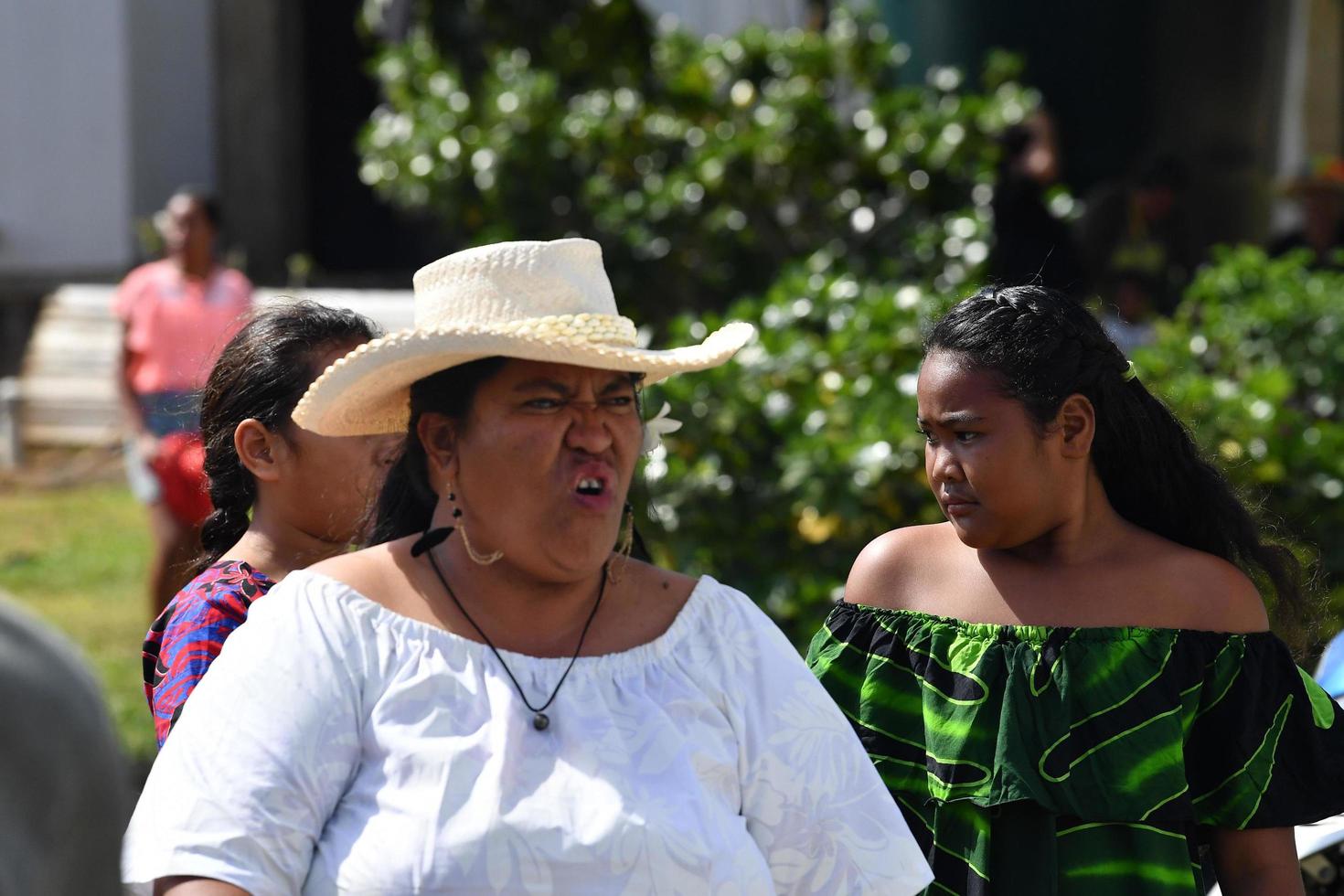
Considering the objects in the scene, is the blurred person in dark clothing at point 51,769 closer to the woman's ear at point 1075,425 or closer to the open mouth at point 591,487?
the open mouth at point 591,487

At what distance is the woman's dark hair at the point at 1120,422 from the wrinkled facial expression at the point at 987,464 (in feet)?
0.21

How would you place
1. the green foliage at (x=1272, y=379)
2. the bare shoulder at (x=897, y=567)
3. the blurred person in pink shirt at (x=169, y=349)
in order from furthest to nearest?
1. the blurred person in pink shirt at (x=169, y=349)
2. the green foliage at (x=1272, y=379)
3. the bare shoulder at (x=897, y=567)

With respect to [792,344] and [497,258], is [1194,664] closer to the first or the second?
[497,258]

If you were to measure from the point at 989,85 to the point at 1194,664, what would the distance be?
18.6 feet

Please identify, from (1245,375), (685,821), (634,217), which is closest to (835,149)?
(634,217)

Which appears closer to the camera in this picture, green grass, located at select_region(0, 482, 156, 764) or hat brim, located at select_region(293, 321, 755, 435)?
hat brim, located at select_region(293, 321, 755, 435)

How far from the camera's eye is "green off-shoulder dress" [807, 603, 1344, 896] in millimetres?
2650

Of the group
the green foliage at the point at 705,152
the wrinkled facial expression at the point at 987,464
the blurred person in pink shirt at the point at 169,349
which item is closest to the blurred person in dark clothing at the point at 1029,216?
the green foliage at the point at 705,152

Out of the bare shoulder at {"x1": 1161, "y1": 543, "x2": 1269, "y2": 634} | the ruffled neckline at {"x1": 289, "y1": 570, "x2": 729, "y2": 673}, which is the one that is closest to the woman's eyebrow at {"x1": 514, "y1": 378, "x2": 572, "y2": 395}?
the ruffled neckline at {"x1": 289, "y1": 570, "x2": 729, "y2": 673}

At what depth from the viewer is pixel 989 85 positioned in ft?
26.2

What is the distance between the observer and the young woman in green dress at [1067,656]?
2.67 metres

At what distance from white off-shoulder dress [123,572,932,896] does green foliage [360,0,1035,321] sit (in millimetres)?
4754

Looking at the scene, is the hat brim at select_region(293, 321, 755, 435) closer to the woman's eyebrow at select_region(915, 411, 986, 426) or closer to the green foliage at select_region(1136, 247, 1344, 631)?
the woman's eyebrow at select_region(915, 411, 986, 426)

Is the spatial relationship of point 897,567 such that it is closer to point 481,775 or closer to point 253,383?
A: point 481,775
